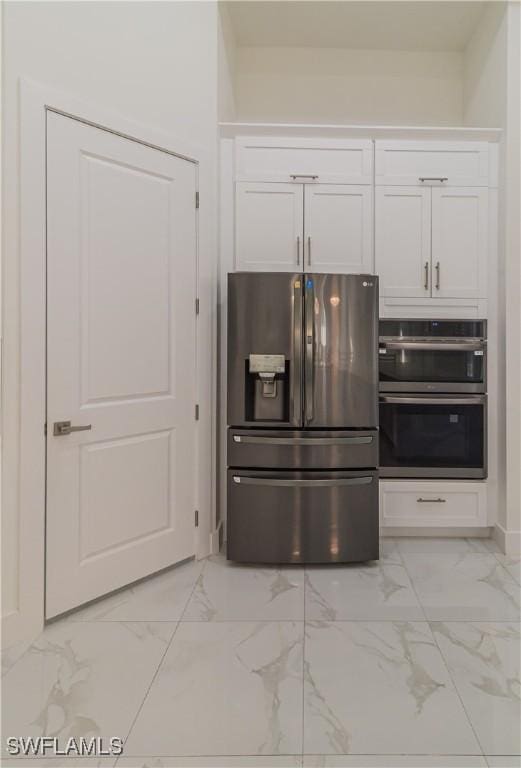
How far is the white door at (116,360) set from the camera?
2.14 m

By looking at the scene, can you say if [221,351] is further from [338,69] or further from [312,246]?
[338,69]

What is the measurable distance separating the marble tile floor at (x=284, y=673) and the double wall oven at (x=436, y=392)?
739 millimetres

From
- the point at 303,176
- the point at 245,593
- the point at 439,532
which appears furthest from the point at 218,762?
the point at 303,176

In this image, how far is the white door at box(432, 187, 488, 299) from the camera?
298 centimetres

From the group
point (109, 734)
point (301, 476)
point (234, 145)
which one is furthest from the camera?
point (234, 145)

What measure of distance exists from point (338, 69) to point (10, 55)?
2.53m

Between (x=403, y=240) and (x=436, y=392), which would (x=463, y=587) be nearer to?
(x=436, y=392)

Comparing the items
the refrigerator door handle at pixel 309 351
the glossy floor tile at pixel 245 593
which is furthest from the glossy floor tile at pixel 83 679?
the refrigerator door handle at pixel 309 351

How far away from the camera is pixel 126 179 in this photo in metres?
2.37

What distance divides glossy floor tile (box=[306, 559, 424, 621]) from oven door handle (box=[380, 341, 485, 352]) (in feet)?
4.22

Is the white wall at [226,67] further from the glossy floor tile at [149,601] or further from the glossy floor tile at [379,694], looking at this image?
the glossy floor tile at [379,694]

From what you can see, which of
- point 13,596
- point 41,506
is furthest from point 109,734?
point 41,506

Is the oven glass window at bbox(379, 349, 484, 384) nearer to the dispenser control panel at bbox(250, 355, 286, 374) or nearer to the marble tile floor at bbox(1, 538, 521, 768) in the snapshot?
the dispenser control panel at bbox(250, 355, 286, 374)

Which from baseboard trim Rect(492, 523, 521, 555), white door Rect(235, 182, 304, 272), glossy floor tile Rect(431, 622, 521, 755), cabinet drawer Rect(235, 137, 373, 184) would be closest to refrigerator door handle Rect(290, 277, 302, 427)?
white door Rect(235, 182, 304, 272)
